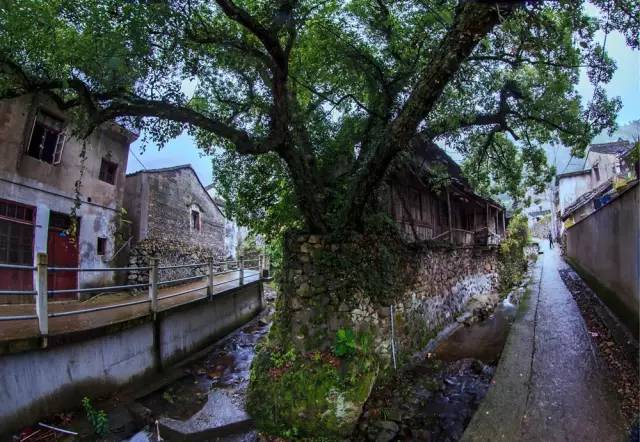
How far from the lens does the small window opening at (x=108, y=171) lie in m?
13.0

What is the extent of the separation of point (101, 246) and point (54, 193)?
278 centimetres

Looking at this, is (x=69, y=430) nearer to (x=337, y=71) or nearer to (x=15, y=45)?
(x=15, y=45)

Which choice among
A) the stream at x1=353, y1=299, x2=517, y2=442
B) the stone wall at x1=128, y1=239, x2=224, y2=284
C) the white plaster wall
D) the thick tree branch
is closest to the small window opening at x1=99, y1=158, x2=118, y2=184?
the white plaster wall

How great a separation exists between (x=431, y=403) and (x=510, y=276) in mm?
15878

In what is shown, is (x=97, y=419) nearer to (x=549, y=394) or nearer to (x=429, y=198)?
(x=549, y=394)

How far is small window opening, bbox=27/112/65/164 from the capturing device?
10.3 m

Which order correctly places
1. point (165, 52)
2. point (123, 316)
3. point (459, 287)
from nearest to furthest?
point (165, 52) < point (123, 316) < point (459, 287)

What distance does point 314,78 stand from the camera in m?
8.80

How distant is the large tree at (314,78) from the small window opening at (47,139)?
10.2 ft

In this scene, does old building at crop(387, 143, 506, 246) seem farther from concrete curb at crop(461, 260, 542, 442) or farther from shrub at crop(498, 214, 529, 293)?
concrete curb at crop(461, 260, 542, 442)

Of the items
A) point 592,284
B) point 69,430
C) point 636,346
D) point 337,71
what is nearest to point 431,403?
point 636,346

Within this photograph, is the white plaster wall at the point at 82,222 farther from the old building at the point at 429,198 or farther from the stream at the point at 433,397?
Answer: the stream at the point at 433,397

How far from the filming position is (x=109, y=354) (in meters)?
6.51

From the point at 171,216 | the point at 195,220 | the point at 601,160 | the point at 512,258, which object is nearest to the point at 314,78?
the point at 171,216
